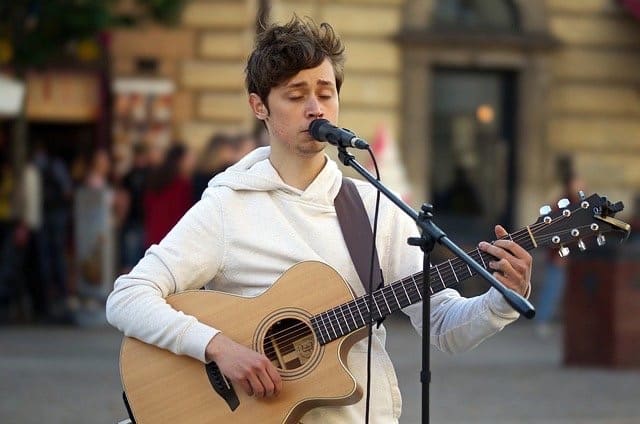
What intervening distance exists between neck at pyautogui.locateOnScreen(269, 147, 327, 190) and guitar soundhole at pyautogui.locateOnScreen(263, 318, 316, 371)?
0.41m

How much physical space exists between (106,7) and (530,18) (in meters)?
5.84

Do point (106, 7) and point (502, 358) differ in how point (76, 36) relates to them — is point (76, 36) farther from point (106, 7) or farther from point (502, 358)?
point (502, 358)

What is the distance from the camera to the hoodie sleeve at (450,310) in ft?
14.1

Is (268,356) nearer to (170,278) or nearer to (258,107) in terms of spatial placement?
(170,278)

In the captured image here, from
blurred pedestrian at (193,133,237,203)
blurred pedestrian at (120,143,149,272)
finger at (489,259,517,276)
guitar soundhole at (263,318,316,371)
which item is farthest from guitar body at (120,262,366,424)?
blurred pedestrian at (120,143,149,272)

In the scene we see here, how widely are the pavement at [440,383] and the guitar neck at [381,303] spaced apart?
16.2ft

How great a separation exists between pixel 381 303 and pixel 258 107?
698 mm

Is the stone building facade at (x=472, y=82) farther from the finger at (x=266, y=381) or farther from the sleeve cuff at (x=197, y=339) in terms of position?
the finger at (x=266, y=381)

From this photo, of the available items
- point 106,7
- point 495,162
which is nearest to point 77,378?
point 106,7

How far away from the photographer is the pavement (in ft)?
31.8

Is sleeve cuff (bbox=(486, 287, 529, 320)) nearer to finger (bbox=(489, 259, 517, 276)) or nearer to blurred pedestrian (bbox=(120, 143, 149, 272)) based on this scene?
finger (bbox=(489, 259, 517, 276))

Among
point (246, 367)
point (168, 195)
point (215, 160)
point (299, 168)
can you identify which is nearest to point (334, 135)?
point (299, 168)

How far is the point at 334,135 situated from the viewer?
13.9 ft

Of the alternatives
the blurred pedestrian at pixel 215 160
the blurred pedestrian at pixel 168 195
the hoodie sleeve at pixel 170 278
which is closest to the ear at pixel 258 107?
the hoodie sleeve at pixel 170 278
